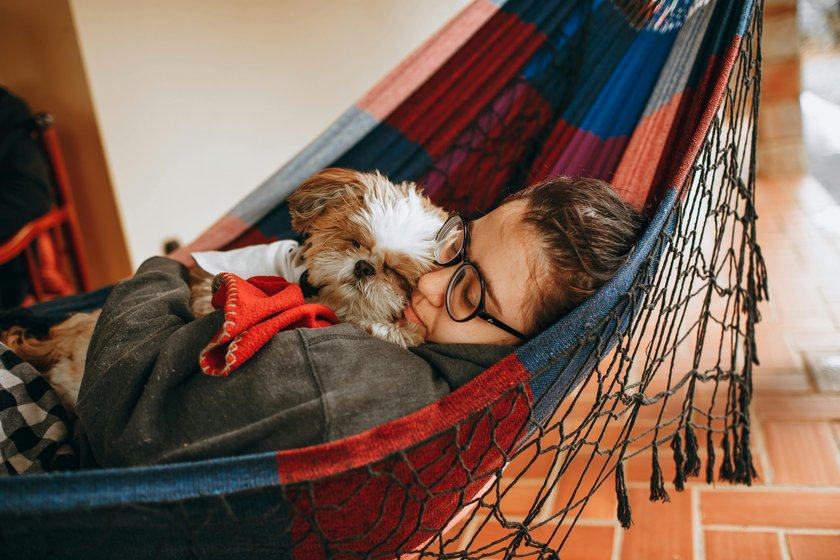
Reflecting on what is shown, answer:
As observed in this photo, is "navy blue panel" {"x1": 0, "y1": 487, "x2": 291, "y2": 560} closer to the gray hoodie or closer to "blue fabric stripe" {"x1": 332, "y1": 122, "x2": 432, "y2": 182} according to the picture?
the gray hoodie

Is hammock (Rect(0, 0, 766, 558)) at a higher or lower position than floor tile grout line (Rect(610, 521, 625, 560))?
higher

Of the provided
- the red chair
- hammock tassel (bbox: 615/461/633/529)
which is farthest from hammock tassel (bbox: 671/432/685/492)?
the red chair

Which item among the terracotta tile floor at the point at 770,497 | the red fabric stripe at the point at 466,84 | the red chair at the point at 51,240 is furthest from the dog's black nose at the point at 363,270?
the red chair at the point at 51,240

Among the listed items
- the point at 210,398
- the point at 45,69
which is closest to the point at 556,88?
the point at 210,398

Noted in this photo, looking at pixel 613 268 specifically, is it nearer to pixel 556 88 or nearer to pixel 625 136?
pixel 625 136

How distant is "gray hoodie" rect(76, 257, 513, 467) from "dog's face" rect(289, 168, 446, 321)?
198 millimetres

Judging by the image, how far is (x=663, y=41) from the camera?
146 cm

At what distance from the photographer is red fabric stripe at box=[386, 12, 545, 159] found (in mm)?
1616

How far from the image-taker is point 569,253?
38.1 inches

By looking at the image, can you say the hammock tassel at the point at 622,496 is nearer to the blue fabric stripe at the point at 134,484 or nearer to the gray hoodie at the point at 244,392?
the gray hoodie at the point at 244,392

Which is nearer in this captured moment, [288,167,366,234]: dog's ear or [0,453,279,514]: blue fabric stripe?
[0,453,279,514]: blue fabric stripe

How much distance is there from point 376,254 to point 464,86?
70cm

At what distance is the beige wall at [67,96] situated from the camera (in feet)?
7.77

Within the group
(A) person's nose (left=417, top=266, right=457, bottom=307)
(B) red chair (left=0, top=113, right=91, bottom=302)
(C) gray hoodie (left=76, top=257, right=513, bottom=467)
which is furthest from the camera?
(B) red chair (left=0, top=113, right=91, bottom=302)
